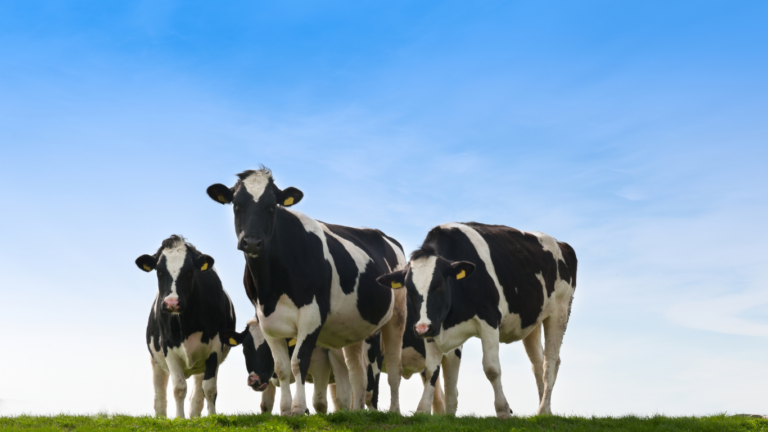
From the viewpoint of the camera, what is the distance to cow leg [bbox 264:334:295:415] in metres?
13.8

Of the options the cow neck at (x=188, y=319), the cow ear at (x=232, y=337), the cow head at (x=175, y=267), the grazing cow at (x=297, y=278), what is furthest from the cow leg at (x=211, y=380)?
the grazing cow at (x=297, y=278)

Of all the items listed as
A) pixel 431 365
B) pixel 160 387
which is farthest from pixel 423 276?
pixel 160 387

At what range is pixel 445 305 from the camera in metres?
14.3

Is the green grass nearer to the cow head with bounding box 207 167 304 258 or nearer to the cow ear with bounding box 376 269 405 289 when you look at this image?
the cow ear with bounding box 376 269 405 289

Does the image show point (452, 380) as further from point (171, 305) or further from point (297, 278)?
point (171, 305)

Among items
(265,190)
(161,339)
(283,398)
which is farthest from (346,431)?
(161,339)

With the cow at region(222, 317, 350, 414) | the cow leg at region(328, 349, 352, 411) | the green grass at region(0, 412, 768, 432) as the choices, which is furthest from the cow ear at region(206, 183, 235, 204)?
the cow leg at region(328, 349, 352, 411)

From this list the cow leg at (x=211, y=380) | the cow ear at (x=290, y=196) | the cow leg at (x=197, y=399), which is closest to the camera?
the cow ear at (x=290, y=196)

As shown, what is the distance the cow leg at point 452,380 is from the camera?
51.5 ft

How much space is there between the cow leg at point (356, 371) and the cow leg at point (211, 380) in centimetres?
297

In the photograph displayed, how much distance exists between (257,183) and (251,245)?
1365mm

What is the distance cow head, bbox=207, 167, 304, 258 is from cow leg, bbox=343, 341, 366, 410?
4.36 metres

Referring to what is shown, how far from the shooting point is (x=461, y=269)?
47.2 ft

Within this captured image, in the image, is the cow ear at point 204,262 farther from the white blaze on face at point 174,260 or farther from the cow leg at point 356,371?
the cow leg at point 356,371
